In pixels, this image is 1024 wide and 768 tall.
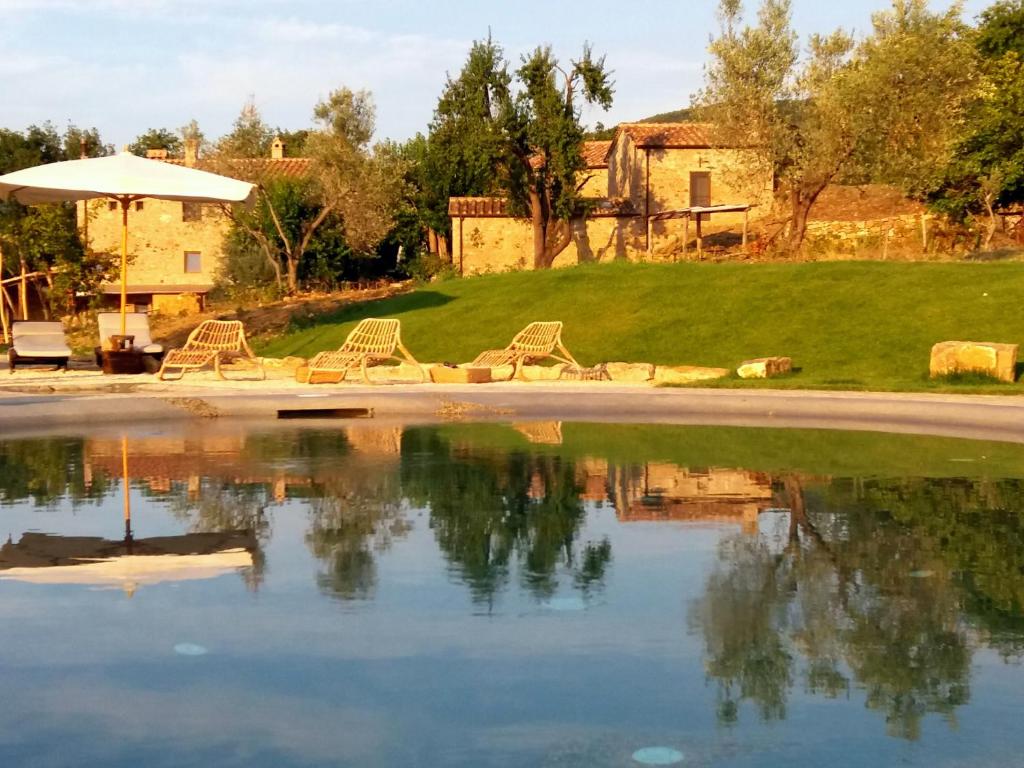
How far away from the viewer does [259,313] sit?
32.4m

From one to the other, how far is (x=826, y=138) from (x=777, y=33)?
4.92 meters

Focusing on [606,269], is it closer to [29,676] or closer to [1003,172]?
[1003,172]

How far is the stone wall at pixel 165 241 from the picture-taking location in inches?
2034

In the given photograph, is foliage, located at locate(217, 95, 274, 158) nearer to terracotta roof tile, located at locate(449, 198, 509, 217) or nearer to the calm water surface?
terracotta roof tile, located at locate(449, 198, 509, 217)

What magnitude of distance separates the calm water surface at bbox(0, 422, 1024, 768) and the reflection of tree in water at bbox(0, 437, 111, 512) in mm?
58

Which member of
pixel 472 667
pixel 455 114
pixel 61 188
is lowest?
pixel 472 667

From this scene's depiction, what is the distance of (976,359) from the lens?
17.0 meters

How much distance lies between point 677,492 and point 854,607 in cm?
329

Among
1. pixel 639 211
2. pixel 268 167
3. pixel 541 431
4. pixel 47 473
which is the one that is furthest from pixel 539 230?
pixel 47 473

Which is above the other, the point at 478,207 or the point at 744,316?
the point at 478,207

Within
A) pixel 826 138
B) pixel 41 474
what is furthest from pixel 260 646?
pixel 826 138

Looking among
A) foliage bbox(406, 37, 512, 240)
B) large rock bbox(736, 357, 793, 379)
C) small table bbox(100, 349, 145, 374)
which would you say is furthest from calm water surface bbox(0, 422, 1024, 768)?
foliage bbox(406, 37, 512, 240)

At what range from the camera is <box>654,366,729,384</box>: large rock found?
18.6m

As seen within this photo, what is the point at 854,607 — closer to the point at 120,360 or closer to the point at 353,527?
the point at 353,527
